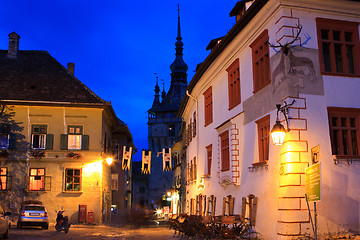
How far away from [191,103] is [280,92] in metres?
17.3

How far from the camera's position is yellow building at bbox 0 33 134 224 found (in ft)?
102

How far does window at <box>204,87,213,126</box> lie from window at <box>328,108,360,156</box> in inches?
403

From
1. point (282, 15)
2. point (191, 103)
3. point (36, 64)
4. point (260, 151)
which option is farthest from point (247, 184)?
point (36, 64)

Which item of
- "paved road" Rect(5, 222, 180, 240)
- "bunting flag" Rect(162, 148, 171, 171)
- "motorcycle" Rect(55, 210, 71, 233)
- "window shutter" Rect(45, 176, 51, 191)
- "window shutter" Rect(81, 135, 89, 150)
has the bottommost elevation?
"paved road" Rect(5, 222, 180, 240)

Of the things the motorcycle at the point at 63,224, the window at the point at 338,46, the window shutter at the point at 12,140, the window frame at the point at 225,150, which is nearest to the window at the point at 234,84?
the window frame at the point at 225,150

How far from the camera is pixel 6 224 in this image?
56.7 feet

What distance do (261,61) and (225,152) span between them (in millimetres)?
5677

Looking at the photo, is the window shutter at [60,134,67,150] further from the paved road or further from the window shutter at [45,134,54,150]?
the paved road

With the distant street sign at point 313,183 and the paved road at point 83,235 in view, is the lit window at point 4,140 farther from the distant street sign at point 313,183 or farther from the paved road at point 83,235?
the distant street sign at point 313,183

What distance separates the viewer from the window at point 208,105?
24.0 metres

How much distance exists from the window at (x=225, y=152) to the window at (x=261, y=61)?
4.05m

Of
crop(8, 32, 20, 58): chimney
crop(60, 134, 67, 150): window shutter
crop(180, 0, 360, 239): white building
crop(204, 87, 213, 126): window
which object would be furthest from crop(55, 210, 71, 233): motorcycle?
crop(8, 32, 20, 58): chimney

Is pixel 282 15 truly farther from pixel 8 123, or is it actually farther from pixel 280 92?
pixel 8 123

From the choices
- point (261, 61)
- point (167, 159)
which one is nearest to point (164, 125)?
point (167, 159)
